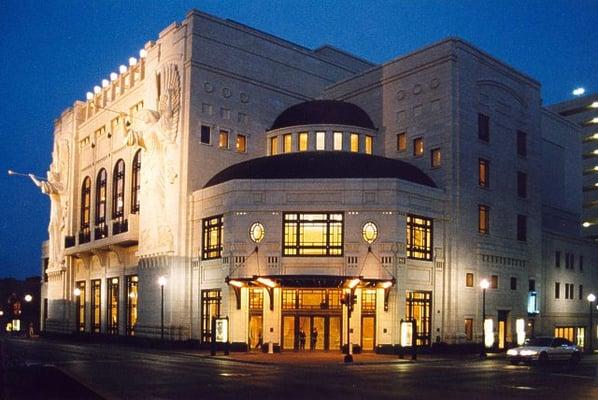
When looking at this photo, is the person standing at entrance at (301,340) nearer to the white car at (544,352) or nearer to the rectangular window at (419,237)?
the rectangular window at (419,237)

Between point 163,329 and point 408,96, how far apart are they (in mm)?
26580

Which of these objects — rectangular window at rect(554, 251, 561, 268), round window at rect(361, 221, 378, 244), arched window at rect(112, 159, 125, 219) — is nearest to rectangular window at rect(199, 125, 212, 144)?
arched window at rect(112, 159, 125, 219)

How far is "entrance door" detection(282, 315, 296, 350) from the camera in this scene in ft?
167

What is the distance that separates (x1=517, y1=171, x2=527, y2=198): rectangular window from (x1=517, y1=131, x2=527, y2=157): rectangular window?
1.70 m

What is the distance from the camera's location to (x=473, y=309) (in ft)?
184

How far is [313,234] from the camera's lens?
168 feet

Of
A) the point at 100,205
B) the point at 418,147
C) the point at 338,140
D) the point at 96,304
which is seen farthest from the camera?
the point at 100,205

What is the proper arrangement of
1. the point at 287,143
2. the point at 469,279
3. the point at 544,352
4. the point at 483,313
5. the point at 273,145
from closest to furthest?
the point at 544,352 → the point at 483,313 → the point at 469,279 → the point at 287,143 → the point at 273,145

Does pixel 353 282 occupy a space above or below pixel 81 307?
above

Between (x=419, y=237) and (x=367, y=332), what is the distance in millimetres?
7761

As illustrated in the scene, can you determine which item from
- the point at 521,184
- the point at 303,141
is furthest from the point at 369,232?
the point at 521,184

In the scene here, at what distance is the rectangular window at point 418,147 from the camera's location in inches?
2302

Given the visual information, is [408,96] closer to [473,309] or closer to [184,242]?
[473,309]

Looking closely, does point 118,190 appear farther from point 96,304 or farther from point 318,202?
point 318,202
